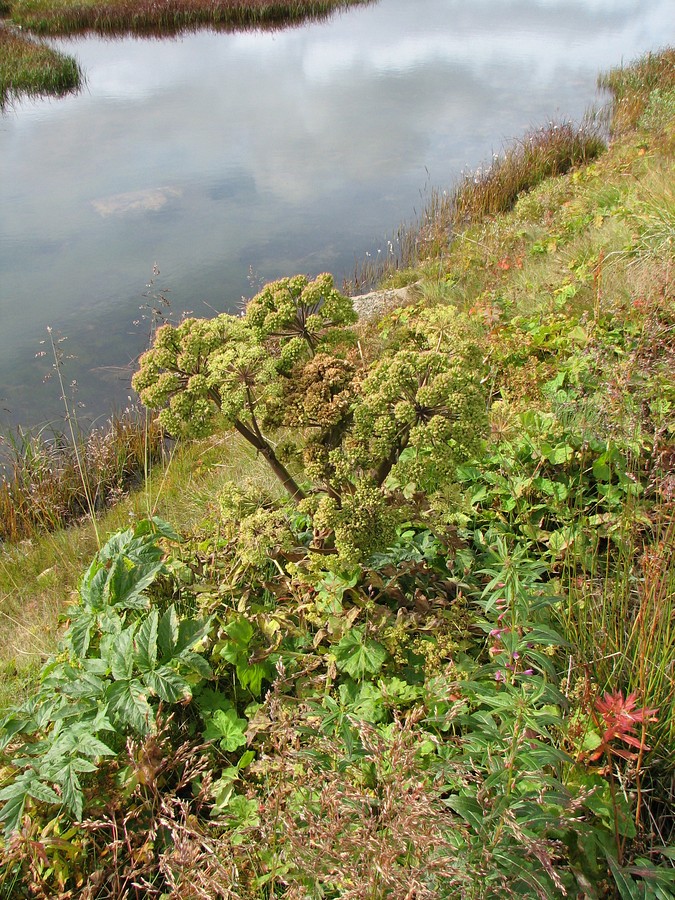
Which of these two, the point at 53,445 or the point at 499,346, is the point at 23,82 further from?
the point at 499,346

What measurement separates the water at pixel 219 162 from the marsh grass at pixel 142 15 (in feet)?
3.69

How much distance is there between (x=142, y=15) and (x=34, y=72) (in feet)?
29.1

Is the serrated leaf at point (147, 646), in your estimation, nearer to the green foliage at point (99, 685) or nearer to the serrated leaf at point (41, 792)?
the green foliage at point (99, 685)

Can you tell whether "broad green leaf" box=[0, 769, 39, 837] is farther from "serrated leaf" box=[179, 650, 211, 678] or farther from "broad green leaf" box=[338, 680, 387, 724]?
"broad green leaf" box=[338, 680, 387, 724]

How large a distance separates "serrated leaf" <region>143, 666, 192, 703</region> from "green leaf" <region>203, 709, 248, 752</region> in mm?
237

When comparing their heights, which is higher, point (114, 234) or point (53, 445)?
point (114, 234)

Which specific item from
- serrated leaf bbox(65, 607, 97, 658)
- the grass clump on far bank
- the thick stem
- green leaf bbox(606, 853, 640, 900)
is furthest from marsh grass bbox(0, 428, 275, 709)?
the grass clump on far bank

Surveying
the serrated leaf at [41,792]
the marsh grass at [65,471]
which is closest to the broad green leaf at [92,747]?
the serrated leaf at [41,792]

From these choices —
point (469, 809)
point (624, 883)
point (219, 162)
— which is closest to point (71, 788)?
point (469, 809)

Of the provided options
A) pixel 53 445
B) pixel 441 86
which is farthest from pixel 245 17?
pixel 53 445

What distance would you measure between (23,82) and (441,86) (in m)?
11.5

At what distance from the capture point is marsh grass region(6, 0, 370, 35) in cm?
2308

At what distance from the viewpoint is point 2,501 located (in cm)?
538

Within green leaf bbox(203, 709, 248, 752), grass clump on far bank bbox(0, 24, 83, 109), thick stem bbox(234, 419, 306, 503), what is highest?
grass clump on far bank bbox(0, 24, 83, 109)
